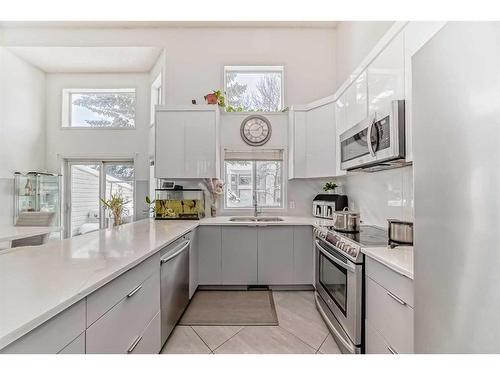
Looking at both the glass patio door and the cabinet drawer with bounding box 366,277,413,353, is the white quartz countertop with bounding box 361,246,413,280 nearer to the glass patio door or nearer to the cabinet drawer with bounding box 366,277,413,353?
the cabinet drawer with bounding box 366,277,413,353

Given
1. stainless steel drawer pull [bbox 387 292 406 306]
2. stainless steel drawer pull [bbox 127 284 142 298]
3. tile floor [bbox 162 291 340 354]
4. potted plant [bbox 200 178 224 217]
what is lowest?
tile floor [bbox 162 291 340 354]

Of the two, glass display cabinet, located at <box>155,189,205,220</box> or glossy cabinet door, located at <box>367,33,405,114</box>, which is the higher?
glossy cabinet door, located at <box>367,33,405,114</box>

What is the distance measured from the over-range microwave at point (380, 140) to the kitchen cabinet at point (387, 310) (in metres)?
0.69

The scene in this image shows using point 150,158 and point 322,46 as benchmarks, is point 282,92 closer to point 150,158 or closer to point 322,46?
point 322,46

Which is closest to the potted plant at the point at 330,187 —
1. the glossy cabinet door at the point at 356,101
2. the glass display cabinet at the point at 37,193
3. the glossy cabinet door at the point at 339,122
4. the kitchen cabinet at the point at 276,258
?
the glossy cabinet door at the point at 339,122

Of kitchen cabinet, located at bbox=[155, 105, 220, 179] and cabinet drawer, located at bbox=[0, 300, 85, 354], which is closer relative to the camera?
cabinet drawer, located at bbox=[0, 300, 85, 354]

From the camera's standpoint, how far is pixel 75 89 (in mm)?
4914

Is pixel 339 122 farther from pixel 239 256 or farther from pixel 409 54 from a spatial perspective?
pixel 239 256

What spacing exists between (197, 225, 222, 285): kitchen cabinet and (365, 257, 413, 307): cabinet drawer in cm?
177

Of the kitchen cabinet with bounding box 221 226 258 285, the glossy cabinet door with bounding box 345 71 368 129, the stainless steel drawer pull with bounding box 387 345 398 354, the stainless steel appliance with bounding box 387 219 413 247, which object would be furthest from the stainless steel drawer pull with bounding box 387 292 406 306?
the kitchen cabinet with bounding box 221 226 258 285

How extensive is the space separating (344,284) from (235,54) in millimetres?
3378

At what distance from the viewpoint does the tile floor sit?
192 centimetres

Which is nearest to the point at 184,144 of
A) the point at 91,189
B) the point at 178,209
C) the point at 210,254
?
the point at 178,209
